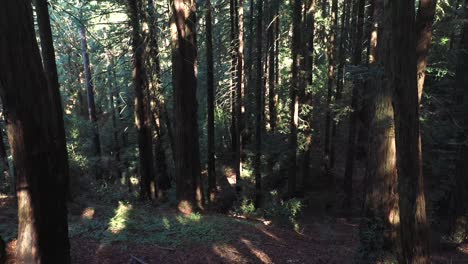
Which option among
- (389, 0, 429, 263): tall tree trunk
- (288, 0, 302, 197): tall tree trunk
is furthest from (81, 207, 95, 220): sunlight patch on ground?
(288, 0, 302, 197): tall tree trunk

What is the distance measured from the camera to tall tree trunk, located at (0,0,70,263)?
11.1ft

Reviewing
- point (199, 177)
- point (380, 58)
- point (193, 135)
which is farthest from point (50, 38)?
point (380, 58)

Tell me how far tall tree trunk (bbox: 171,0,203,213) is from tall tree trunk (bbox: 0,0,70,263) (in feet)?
19.0

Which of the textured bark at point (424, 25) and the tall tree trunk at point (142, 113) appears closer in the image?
the textured bark at point (424, 25)

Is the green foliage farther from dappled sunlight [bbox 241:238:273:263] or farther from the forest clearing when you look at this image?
dappled sunlight [bbox 241:238:273:263]

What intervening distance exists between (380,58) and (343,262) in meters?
4.83

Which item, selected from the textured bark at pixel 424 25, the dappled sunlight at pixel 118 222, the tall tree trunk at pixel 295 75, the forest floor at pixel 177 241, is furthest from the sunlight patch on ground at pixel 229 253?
the tall tree trunk at pixel 295 75

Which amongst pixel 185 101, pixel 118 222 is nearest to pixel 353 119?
pixel 185 101

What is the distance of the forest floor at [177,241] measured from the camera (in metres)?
6.54

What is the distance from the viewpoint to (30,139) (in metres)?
3.55

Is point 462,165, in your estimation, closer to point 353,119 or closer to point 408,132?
point 353,119

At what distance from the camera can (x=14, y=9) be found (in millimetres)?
3338

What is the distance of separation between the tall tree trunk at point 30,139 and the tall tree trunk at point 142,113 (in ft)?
30.0

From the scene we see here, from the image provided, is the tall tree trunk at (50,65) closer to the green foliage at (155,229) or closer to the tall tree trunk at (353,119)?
the green foliage at (155,229)
